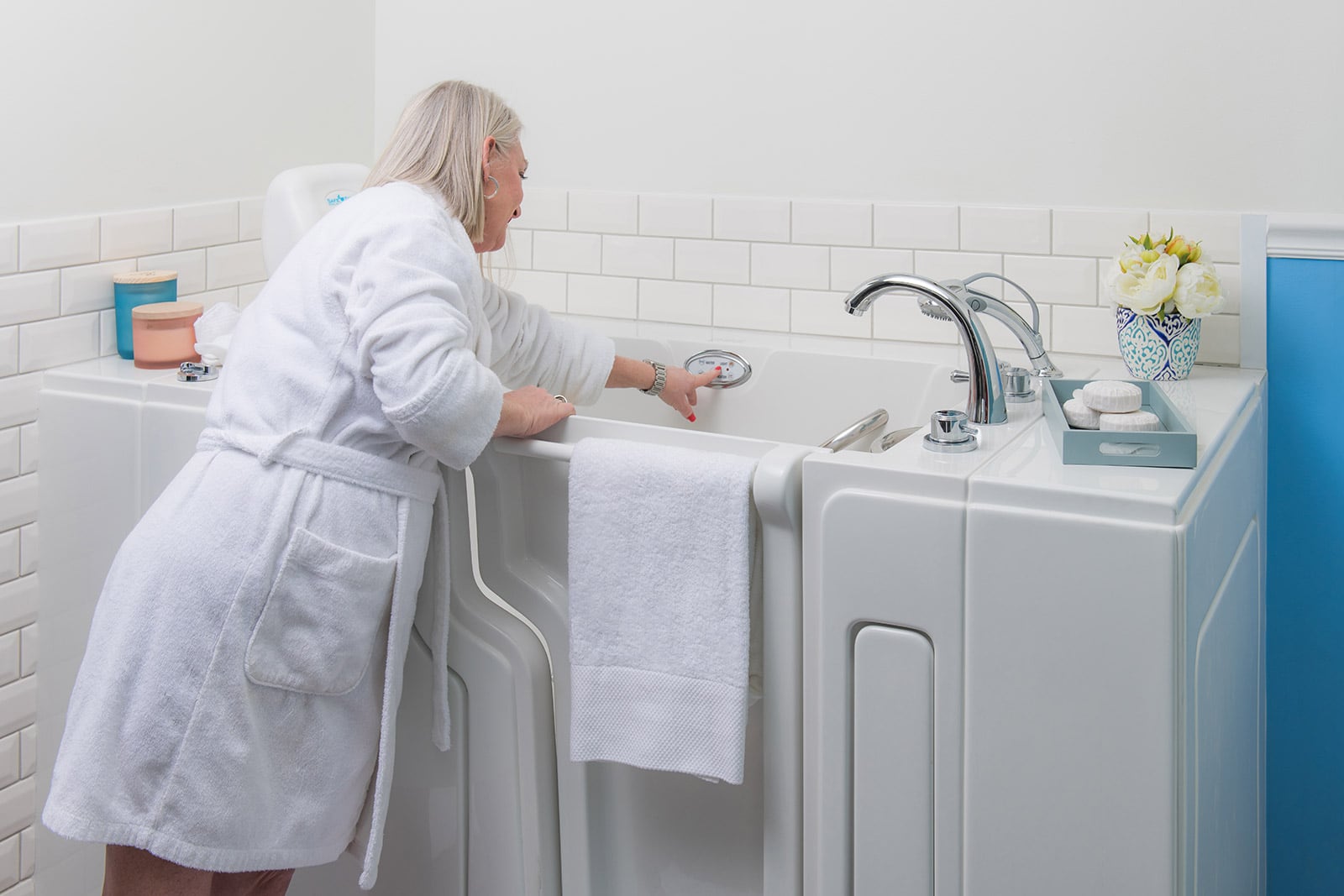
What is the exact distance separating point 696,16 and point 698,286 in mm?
476

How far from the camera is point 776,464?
1.36m

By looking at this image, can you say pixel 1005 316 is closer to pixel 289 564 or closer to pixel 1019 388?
pixel 1019 388

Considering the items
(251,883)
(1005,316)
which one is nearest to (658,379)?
(1005,316)

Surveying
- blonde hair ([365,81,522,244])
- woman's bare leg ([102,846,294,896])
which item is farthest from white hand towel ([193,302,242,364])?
woman's bare leg ([102,846,294,896])

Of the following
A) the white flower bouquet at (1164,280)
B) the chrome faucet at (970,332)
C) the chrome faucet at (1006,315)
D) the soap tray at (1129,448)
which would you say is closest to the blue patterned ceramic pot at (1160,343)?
the white flower bouquet at (1164,280)

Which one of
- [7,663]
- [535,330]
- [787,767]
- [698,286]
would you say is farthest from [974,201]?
[7,663]

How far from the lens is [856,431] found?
1.63m

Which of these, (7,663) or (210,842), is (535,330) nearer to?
(210,842)

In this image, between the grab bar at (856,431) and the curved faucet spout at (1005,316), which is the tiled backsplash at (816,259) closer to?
the curved faucet spout at (1005,316)

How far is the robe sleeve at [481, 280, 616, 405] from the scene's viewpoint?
1776 mm

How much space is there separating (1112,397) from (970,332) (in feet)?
0.58

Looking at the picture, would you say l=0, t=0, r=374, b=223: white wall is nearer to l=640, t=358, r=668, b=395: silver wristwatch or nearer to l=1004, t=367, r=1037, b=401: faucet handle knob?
l=640, t=358, r=668, b=395: silver wristwatch

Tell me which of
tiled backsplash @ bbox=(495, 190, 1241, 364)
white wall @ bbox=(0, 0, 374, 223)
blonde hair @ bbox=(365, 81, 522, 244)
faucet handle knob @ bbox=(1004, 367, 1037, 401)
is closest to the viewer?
blonde hair @ bbox=(365, 81, 522, 244)

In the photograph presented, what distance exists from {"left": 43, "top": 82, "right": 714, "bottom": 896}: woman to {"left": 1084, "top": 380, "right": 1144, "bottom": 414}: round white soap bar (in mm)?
633
